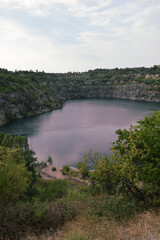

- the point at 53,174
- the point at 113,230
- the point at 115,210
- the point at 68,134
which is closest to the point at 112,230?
the point at 113,230

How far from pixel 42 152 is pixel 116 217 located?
50.7m

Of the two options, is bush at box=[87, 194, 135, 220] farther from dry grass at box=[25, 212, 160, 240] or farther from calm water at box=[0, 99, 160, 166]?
calm water at box=[0, 99, 160, 166]

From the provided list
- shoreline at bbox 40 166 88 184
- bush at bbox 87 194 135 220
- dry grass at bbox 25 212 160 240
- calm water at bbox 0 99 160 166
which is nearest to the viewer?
dry grass at bbox 25 212 160 240

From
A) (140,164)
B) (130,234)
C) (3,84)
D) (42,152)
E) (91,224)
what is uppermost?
(3,84)

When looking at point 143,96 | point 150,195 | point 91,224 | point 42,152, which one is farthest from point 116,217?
point 143,96

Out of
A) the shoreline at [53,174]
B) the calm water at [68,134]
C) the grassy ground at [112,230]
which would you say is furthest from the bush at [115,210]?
the calm water at [68,134]

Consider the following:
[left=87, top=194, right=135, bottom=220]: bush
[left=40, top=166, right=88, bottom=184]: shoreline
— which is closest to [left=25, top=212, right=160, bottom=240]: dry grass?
[left=87, top=194, right=135, bottom=220]: bush

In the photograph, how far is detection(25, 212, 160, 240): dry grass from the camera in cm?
846

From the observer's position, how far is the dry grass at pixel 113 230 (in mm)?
8461

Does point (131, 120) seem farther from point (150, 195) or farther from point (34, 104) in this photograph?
point (150, 195)

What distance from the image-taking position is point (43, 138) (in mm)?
72312

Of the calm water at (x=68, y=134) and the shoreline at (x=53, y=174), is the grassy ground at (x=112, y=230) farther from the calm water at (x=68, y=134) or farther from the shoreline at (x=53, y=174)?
the calm water at (x=68, y=134)

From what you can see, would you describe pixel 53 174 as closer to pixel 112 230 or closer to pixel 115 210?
pixel 115 210

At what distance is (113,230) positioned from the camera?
9.26 metres
